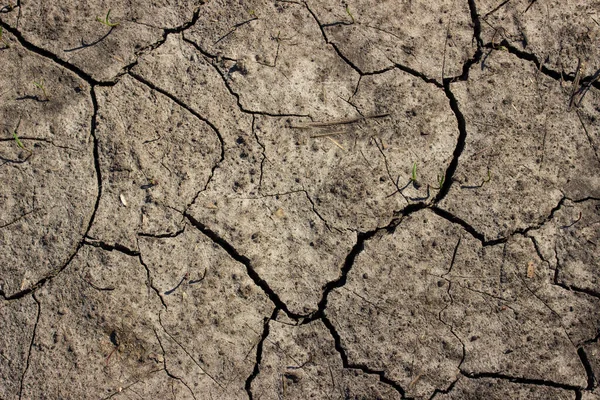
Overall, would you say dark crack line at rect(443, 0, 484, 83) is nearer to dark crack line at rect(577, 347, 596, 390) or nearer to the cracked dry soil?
the cracked dry soil

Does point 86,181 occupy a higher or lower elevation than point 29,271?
higher

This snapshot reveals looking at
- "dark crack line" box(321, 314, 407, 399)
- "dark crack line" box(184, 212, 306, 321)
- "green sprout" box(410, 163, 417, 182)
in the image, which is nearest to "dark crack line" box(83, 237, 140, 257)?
"dark crack line" box(184, 212, 306, 321)

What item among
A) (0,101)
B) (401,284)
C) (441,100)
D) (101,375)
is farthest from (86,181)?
(441,100)

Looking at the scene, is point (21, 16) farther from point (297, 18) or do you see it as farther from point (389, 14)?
point (389, 14)

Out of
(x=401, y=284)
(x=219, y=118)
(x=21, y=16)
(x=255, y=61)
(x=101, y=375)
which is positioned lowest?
(x=101, y=375)

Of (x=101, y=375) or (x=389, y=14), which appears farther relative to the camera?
(x=389, y=14)

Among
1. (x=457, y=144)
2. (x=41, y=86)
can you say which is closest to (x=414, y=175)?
(x=457, y=144)

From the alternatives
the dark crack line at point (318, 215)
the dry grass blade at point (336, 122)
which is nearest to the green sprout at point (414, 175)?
the dry grass blade at point (336, 122)
